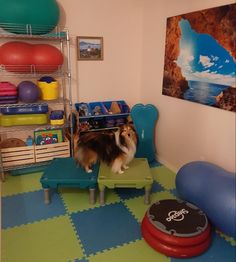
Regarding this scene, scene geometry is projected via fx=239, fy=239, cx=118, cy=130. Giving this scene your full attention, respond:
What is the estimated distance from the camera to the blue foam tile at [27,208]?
7.43ft

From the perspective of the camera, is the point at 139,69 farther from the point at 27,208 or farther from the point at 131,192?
the point at 27,208

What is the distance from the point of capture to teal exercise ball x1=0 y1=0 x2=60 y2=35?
2418 mm

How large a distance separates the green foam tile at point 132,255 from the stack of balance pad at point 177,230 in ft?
0.15

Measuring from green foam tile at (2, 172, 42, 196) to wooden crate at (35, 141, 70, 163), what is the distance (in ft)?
0.78

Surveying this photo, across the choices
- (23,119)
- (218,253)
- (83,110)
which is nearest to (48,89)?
(23,119)

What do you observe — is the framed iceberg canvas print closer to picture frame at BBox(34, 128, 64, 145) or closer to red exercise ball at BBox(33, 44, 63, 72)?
red exercise ball at BBox(33, 44, 63, 72)

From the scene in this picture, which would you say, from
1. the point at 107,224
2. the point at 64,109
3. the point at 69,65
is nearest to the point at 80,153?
the point at 107,224

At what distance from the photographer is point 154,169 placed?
10.7 feet

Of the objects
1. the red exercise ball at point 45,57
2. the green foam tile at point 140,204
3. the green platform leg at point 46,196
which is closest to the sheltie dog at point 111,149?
the green foam tile at point 140,204

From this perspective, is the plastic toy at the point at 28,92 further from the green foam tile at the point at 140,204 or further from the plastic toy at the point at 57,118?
the green foam tile at the point at 140,204

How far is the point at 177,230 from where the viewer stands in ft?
6.04

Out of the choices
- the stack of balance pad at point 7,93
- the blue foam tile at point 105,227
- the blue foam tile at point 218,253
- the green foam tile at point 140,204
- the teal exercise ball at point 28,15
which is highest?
the teal exercise ball at point 28,15

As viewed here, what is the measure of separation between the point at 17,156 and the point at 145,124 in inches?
67.8

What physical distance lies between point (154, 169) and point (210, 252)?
56.9 inches
